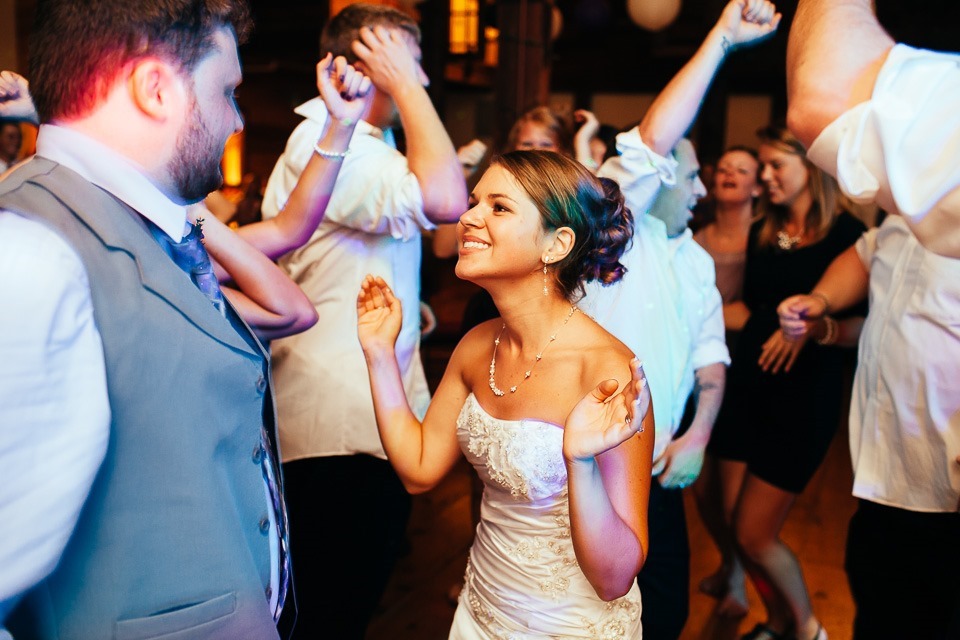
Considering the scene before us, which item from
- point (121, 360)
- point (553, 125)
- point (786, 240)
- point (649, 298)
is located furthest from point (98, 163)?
point (786, 240)

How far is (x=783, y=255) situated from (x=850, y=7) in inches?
84.0

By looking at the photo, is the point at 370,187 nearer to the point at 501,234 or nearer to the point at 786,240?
the point at 501,234

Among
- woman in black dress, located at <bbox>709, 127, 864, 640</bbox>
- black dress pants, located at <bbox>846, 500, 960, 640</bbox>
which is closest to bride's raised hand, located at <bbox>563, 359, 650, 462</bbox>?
black dress pants, located at <bbox>846, 500, 960, 640</bbox>

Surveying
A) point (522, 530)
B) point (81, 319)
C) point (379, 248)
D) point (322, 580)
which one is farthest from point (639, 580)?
point (81, 319)

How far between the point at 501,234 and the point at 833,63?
726 millimetres

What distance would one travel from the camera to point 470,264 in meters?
1.51

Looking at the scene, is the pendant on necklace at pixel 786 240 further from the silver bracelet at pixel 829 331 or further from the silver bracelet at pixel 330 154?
the silver bracelet at pixel 330 154

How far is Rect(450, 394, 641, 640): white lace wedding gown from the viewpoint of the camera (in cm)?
145

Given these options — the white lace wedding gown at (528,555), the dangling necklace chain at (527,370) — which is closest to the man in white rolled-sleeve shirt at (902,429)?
the white lace wedding gown at (528,555)

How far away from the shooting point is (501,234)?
1.51 metres

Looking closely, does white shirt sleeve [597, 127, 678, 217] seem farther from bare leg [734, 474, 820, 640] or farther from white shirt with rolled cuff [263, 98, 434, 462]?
bare leg [734, 474, 820, 640]

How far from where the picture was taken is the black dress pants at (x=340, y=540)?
186cm

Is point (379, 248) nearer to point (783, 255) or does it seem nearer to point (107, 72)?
point (107, 72)

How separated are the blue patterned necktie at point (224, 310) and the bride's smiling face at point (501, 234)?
18.7 inches
